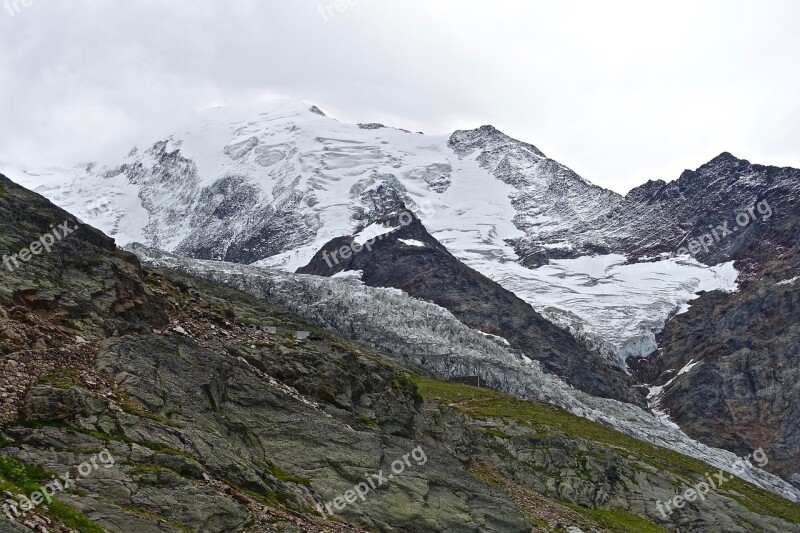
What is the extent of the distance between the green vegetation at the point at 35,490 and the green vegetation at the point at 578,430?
258 feet

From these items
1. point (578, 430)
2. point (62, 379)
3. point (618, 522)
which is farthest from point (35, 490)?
point (578, 430)

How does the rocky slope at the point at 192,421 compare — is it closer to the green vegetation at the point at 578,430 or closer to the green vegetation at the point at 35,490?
the green vegetation at the point at 35,490

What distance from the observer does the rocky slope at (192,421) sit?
26.2m

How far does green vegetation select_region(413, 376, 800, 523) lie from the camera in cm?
10675

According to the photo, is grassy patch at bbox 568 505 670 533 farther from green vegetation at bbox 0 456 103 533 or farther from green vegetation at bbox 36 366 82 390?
green vegetation at bbox 0 456 103 533

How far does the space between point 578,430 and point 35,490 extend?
111932mm

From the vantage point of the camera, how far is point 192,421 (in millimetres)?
32875

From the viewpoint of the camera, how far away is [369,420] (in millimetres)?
47844

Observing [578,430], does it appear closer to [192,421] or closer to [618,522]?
[618,522]

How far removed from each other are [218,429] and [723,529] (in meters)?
71.7

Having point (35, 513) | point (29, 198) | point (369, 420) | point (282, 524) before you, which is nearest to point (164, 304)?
point (29, 198)

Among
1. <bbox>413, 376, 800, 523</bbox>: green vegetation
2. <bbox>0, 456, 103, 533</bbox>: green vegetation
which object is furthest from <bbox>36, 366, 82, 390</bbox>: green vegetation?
<bbox>413, 376, 800, 523</bbox>: green vegetation

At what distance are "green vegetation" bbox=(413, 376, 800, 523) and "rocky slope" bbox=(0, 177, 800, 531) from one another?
154 ft

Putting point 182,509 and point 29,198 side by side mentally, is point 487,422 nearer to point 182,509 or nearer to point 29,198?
point 29,198
